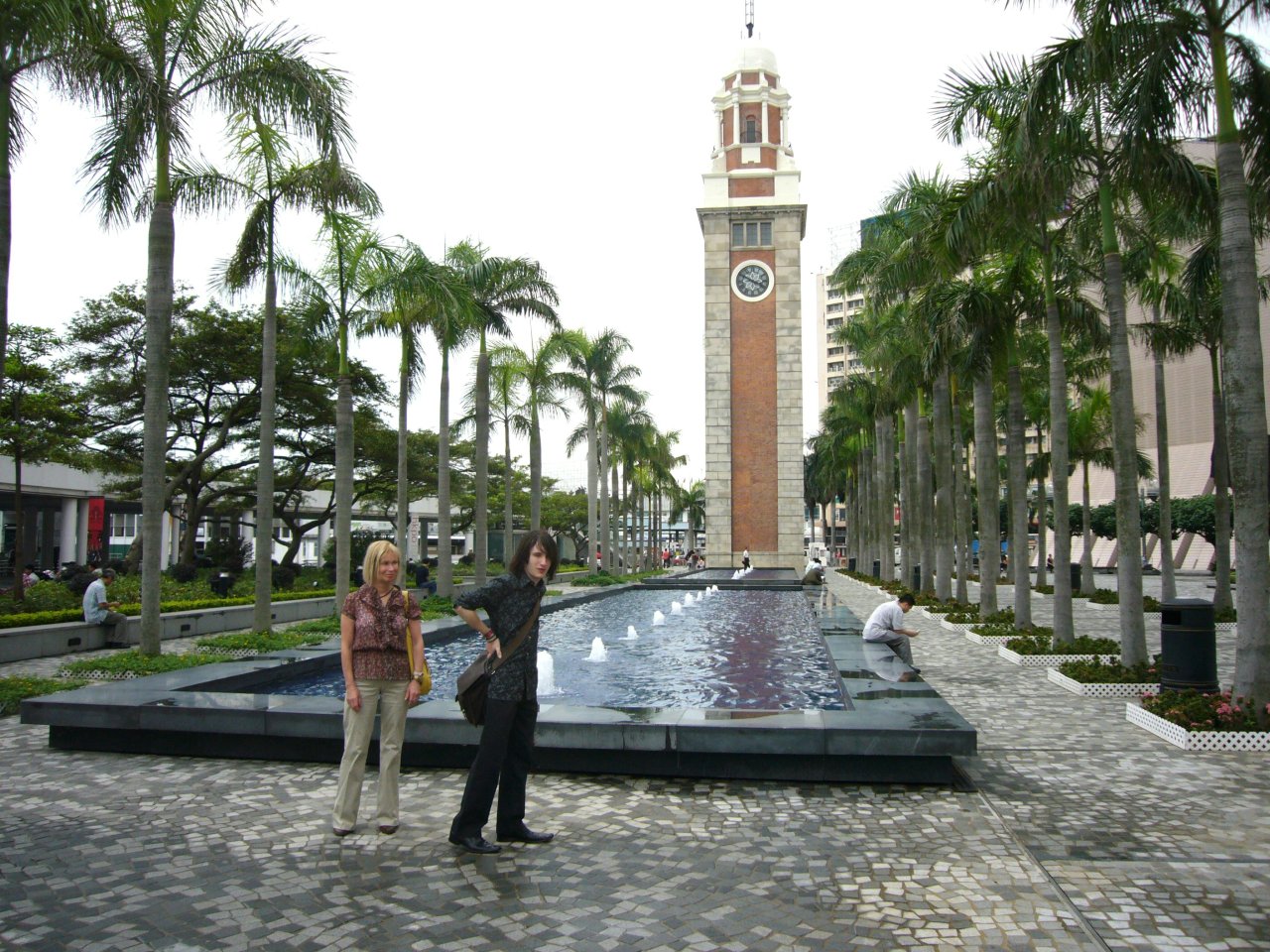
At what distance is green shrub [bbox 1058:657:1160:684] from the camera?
33.0ft

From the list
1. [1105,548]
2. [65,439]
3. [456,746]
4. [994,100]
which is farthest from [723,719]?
[1105,548]

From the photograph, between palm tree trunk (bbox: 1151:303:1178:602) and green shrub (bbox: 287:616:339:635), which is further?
palm tree trunk (bbox: 1151:303:1178:602)

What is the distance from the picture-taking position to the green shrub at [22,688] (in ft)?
30.0

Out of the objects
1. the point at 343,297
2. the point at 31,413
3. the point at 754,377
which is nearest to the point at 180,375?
the point at 31,413

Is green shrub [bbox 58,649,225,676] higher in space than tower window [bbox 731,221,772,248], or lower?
lower

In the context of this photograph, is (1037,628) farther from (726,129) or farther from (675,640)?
(726,129)

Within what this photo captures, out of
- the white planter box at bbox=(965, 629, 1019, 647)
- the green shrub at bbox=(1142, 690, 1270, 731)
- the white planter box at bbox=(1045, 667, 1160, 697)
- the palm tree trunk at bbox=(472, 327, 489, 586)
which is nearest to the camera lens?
the green shrub at bbox=(1142, 690, 1270, 731)

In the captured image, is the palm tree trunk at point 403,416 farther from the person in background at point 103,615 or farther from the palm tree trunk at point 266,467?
the person in background at point 103,615

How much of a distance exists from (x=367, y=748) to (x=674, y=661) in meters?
8.24

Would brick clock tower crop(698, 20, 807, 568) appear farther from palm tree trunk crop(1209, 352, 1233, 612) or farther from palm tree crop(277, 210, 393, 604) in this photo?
palm tree crop(277, 210, 393, 604)

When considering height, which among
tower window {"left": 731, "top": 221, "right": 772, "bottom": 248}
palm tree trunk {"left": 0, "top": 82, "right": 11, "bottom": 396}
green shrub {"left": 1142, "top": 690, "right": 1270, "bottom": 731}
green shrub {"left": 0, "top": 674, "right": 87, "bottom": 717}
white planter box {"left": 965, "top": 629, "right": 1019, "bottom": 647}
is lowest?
white planter box {"left": 965, "top": 629, "right": 1019, "bottom": 647}

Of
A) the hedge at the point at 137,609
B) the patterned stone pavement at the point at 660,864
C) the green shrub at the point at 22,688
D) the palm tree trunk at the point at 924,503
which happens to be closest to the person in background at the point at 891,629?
the patterned stone pavement at the point at 660,864

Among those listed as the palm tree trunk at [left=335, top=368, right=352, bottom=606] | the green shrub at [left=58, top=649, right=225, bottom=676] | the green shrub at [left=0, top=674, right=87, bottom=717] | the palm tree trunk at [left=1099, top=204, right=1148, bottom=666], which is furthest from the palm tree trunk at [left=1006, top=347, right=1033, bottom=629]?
the green shrub at [left=0, top=674, right=87, bottom=717]

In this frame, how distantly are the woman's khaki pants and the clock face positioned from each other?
147 ft
